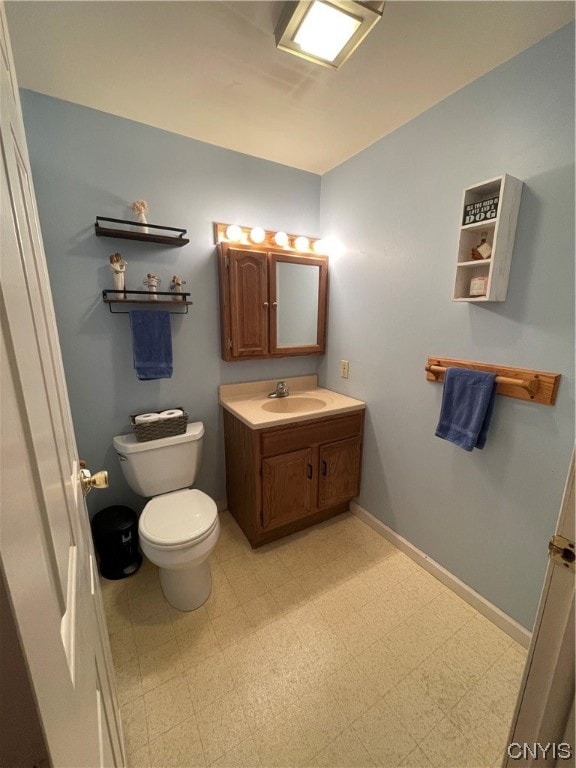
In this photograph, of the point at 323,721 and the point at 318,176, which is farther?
the point at 318,176

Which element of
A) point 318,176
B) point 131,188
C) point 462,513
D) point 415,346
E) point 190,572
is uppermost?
point 318,176

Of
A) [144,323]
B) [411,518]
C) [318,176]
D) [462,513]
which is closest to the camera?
[462,513]

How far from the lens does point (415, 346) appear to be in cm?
167

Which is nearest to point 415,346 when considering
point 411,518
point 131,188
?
point 411,518

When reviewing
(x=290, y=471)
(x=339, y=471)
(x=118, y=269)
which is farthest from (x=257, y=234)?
(x=339, y=471)

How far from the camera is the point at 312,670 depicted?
1.25 meters

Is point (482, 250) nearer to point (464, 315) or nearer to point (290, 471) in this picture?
point (464, 315)

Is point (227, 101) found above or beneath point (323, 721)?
above

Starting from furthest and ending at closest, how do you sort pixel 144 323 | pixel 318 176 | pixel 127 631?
pixel 318 176, pixel 144 323, pixel 127 631

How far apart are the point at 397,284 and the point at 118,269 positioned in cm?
151

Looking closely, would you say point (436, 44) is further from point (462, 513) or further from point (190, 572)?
point (190, 572)

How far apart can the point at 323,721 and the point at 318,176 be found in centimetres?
289

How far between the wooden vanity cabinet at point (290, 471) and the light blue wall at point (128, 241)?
0.30m

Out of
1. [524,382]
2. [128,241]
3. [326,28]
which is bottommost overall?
[524,382]
